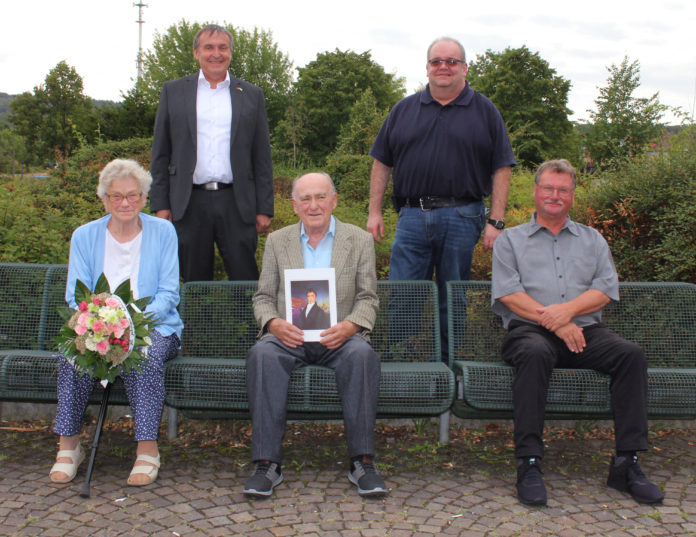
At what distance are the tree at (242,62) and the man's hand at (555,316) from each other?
48.5 metres

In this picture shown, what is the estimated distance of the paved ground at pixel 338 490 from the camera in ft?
10.9

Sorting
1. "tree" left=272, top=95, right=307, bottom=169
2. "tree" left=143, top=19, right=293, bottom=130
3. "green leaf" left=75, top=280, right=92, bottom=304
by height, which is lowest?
"green leaf" left=75, top=280, right=92, bottom=304

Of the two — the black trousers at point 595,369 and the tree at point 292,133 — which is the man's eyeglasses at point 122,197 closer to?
the black trousers at point 595,369

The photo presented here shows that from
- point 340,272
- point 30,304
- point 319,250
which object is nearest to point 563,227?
point 340,272

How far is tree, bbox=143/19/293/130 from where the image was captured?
52.9 metres

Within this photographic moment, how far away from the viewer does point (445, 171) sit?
473cm

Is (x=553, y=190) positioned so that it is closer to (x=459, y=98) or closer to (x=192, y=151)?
(x=459, y=98)

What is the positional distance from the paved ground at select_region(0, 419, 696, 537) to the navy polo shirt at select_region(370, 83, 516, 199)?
5.42 feet

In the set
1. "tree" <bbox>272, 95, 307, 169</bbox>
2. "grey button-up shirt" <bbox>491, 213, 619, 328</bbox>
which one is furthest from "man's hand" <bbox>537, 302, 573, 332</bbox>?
"tree" <bbox>272, 95, 307, 169</bbox>

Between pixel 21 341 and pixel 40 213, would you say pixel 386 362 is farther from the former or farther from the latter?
pixel 40 213

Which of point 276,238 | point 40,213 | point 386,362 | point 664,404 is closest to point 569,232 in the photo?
point 664,404

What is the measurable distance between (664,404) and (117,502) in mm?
3064

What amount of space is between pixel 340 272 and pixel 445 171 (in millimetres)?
1087

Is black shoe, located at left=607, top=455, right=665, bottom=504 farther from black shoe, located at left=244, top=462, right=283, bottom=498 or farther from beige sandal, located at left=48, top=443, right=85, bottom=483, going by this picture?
beige sandal, located at left=48, top=443, right=85, bottom=483
